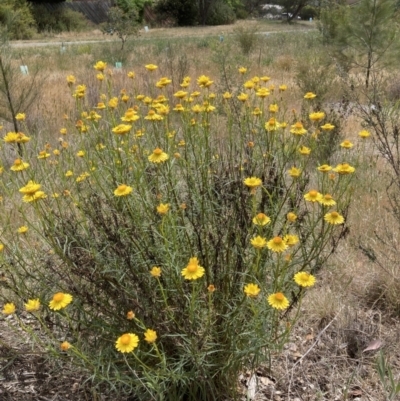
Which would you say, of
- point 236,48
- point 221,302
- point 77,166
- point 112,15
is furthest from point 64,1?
point 221,302

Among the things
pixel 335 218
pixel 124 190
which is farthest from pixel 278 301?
pixel 124 190

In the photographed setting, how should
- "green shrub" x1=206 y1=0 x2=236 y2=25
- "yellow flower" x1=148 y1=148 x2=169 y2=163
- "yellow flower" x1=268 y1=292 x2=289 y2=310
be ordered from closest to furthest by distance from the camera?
1. "yellow flower" x1=268 y1=292 x2=289 y2=310
2. "yellow flower" x1=148 y1=148 x2=169 y2=163
3. "green shrub" x1=206 y1=0 x2=236 y2=25

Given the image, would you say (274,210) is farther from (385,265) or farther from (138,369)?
(385,265)

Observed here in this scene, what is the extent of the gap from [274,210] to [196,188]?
349 mm

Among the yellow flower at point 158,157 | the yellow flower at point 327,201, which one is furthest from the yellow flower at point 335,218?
the yellow flower at point 158,157

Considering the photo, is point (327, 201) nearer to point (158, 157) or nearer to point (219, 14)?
point (158, 157)

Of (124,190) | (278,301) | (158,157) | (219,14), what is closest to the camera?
(278,301)

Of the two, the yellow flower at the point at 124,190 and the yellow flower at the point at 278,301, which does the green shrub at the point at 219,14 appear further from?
the yellow flower at the point at 278,301

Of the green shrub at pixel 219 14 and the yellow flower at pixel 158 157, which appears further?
the green shrub at pixel 219 14

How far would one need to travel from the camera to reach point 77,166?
3539 millimetres

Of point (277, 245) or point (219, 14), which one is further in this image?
point (219, 14)

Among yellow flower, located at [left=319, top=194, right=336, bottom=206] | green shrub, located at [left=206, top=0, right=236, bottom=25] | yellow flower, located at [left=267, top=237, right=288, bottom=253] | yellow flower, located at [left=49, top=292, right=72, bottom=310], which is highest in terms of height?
yellow flower, located at [left=319, top=194, right=336, bottom=206]

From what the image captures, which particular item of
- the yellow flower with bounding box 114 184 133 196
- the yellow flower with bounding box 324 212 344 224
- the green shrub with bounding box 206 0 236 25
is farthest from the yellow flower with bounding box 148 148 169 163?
the green shrub with bounding box 206 0 236 25

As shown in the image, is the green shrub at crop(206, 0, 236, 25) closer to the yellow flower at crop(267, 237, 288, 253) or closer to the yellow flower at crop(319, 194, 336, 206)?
the yellow flower at crop(319, 194, 336, 206)
